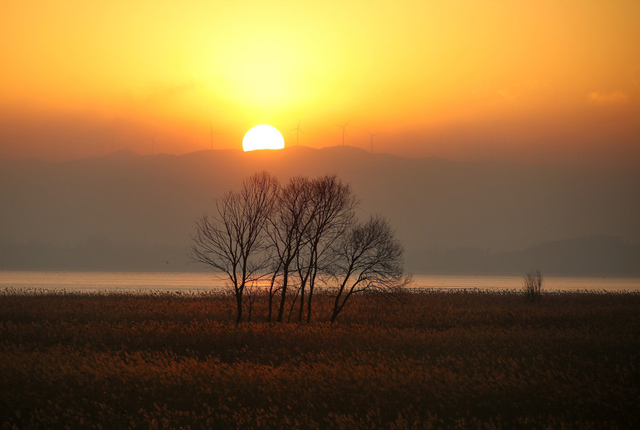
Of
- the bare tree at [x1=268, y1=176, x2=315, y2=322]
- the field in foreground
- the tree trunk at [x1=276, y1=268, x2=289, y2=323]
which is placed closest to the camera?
the field in foreground

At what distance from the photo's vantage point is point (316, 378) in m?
24.3

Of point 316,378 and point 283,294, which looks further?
point 283,294

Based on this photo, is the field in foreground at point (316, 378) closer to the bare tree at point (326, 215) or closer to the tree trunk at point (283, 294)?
the tree trunk at point (283, 294)

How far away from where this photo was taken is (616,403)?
21094 millimetres

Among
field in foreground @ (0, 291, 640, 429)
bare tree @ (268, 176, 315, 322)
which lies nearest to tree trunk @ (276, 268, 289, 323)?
bare tree @ (268, 176, 315, 322)

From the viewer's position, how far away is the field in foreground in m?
20.0

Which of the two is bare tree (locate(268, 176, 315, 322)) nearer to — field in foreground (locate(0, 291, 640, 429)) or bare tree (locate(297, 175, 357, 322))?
bare tree (locate(297, 175, 357, 322))

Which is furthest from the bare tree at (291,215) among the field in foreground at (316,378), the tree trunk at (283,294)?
the field in foreground at (316,378)

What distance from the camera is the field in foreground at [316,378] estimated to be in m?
20.0

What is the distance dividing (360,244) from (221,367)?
21.9 meters

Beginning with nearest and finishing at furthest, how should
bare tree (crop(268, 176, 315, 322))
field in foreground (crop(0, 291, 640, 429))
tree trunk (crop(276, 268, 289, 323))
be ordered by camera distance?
field in foreground (crop(0, 291, 640, 429))
tree trunk (crop(276, 268, 289, 323))
bare tree (crop(268, 176, 315, 322))

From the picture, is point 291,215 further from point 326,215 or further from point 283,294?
point 283,294

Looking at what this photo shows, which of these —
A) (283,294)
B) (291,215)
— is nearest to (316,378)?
(283,294)

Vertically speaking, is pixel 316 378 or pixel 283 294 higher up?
pixel 283 294
